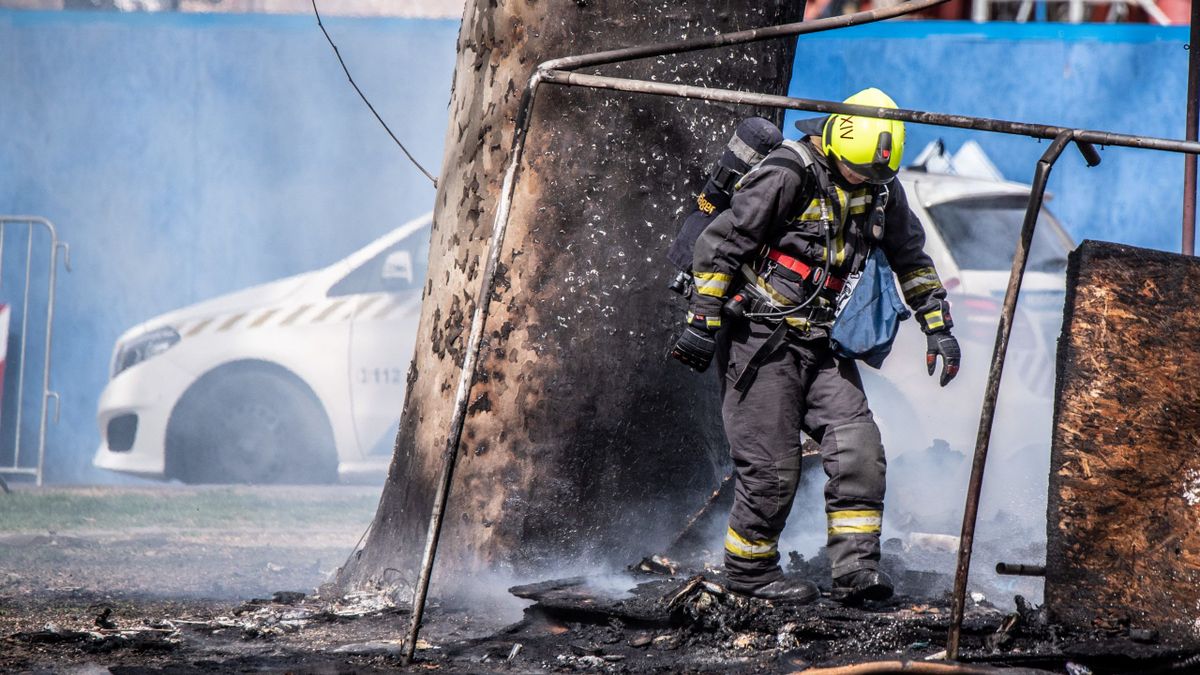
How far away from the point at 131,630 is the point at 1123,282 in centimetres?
324

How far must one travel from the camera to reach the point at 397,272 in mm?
8852

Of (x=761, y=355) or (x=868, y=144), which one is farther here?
(x=761, y=355)

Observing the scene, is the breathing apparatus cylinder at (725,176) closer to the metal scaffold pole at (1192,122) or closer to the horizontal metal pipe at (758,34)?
the horizontal metal pipe at (758,34)

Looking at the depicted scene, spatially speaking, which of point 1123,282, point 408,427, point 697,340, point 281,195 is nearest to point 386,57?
point 281,195

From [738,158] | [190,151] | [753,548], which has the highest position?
[190,151]

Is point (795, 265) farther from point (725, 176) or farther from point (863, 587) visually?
point (863, 587)

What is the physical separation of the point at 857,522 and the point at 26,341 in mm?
7306

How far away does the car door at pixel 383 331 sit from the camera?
8.80 meters

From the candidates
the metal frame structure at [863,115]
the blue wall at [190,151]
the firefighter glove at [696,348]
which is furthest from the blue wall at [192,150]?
the metal frame structure at [863,115]

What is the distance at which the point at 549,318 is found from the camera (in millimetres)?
4414

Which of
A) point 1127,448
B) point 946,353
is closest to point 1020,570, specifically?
point 1127,448

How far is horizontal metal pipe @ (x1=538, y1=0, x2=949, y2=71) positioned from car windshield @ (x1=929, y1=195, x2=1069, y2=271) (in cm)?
437

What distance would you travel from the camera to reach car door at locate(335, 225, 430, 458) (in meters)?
8.80

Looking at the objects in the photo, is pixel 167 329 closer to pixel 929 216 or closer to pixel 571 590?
pixel 929 216
